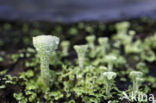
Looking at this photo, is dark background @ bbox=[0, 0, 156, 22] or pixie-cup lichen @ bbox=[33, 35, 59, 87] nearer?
pixie-cup lichen @ bbox=[33, 35, 59, 87]

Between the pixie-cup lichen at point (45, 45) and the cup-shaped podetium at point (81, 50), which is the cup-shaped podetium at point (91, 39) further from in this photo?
the pixie-cup lichen at point (45, 45)

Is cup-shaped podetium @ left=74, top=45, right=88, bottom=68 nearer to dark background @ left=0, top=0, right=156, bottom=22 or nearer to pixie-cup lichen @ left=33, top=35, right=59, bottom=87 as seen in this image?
pixie-cup lichen @ left=33, top=35, right=59, bottom=87

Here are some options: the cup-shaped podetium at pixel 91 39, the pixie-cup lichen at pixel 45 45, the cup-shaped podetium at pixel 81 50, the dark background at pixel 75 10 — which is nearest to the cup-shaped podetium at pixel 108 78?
the cup-shaped podetium at pixel 81 50

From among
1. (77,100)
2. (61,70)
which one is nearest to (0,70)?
(61,70)

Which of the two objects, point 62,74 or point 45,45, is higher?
point 45,45

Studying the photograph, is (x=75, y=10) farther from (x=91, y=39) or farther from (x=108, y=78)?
(x=108, y=78)

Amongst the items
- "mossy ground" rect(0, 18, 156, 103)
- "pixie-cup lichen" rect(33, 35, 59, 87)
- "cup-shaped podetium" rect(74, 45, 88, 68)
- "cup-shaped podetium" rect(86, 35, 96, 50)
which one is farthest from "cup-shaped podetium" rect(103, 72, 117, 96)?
"cup-shaped podetium" rect(86, 35, 96, 50)

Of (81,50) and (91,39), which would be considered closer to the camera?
(81,50)

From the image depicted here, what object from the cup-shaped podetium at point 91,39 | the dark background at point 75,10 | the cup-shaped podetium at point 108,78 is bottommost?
the cup-shaped podetium at point 108,78

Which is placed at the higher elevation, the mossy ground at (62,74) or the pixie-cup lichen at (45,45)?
the pixie-cup lichen at (45,45)

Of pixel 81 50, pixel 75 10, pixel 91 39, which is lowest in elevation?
pixel 81 50

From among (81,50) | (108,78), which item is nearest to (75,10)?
(81,50)
